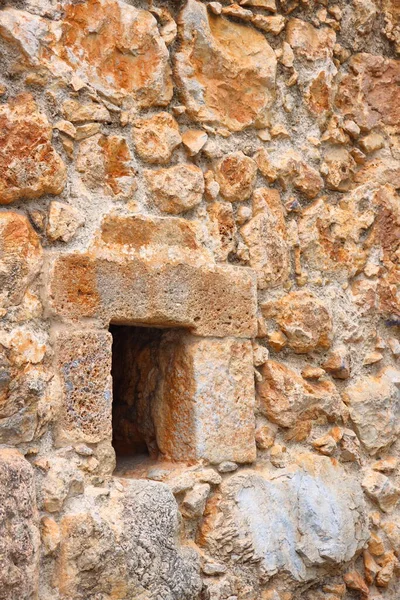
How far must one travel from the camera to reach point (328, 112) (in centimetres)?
280

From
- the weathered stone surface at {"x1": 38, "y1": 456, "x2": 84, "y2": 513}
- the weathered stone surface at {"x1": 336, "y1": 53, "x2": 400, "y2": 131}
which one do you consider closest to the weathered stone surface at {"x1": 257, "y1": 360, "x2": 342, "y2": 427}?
the weathered stone surface at {"x1": 38, "y1": 456, "x2": 84, "y2": 513}

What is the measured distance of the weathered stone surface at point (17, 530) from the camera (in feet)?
5.96

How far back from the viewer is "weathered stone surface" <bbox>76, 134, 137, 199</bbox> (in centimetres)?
Answer: 219

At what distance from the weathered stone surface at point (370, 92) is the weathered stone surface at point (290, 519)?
1247 mm

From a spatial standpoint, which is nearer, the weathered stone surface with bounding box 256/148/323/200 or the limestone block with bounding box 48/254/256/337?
the limestone block with bounding box 48/254/256/337

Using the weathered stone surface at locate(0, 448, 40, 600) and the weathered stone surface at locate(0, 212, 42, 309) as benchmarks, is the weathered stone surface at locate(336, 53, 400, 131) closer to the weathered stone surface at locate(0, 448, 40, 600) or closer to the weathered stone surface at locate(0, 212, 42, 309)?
the weathered stone surface at locate(0, 212, 42, 309)

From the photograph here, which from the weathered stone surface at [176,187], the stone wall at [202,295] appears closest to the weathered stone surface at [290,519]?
the stone wall at [202,295]

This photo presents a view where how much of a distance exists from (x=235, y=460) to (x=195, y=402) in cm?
22

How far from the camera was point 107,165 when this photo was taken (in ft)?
7.32

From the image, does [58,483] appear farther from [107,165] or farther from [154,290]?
[107,165]

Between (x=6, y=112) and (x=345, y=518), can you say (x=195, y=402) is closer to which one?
(x=345, y=518)

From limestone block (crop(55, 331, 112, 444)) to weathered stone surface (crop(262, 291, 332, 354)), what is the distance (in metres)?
0.64

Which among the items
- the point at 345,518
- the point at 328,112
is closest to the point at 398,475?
the point at 345,518

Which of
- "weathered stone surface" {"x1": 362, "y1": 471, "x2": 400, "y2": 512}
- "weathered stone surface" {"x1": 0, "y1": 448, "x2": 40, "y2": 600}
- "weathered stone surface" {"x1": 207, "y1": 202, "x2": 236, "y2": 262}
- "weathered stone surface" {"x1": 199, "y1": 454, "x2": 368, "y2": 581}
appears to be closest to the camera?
"weathered stone surface" {"x1": 0, "y1": 448, "x2": 40, "y2": 600}
